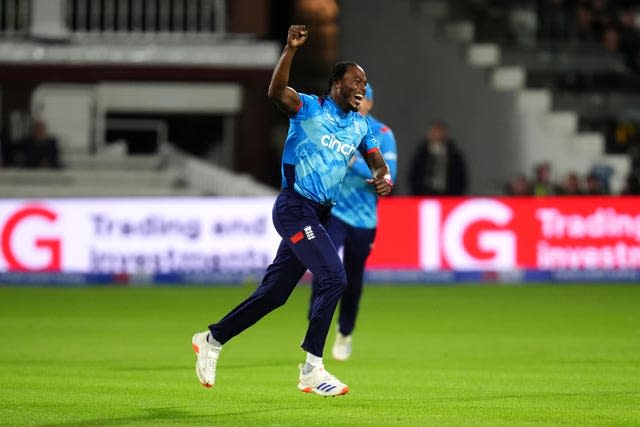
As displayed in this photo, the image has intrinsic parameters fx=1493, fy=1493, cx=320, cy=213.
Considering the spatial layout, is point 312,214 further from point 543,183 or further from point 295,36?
point 543,183

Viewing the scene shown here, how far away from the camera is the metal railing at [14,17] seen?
95.9 feet

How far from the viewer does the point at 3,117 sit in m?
30.2

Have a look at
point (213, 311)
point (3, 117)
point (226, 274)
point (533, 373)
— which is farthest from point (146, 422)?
point (3, 117)

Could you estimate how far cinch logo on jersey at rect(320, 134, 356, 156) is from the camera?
10.4 meters

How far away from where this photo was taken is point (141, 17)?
2948 cm

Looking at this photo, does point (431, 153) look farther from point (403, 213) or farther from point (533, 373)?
point (533, 373)

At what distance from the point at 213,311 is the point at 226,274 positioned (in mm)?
4402

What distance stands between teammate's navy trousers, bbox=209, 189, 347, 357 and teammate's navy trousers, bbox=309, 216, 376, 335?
309 centimetres

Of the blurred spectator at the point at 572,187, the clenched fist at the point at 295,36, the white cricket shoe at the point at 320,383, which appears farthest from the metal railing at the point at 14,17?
the clenched fist at the point at 295,36

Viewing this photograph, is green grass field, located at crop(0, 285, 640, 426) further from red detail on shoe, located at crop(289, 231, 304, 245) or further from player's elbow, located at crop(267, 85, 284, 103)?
player's elbow, located at crop(267, 85, 284, 103)

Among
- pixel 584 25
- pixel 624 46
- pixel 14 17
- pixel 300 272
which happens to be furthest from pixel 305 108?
pixel 584 25

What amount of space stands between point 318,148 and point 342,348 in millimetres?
3819

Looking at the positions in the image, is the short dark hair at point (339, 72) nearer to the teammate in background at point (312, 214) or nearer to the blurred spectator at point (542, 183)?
the teammate in background at point (312, 214)

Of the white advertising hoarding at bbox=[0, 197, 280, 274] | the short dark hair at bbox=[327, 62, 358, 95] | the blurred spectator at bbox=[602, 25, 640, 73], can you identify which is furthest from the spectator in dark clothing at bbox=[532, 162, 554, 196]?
the short dark hair at bbox=[327, 62, 358, 95]
